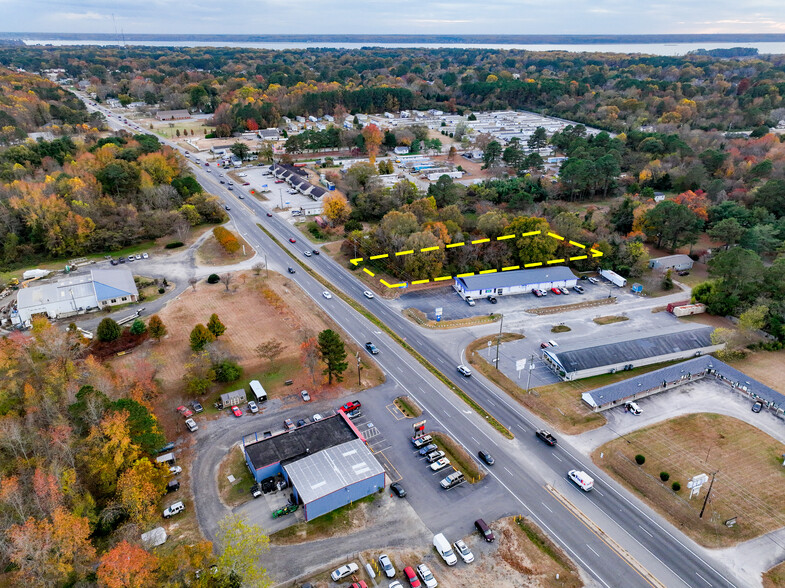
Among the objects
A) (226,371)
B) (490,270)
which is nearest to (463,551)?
(226,371)

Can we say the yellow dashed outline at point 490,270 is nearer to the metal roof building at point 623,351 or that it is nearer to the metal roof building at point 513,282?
the metal roof building at point 513,282

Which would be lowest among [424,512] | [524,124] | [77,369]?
[424,512]

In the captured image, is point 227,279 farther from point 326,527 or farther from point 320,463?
point 326,527

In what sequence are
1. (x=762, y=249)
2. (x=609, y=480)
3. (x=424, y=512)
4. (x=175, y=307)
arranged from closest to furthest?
1. (x=424, y=512)
2. (x=609, y=480)
3. (x=175, y=307)
4. (x=762, y=249)

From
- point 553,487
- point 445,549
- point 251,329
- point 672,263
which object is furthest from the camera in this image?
point 672,263

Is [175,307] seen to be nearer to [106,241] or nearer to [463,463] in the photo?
[106,241]

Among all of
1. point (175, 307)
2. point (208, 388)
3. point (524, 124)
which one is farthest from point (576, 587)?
point (524, 124)

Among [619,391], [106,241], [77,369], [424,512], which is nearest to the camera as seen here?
[424,512]
